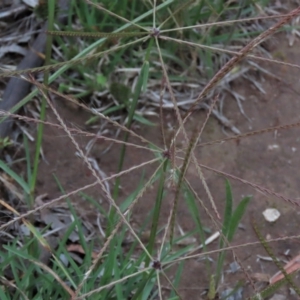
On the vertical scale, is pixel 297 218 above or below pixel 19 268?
below

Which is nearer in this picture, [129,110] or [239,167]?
[129,110]

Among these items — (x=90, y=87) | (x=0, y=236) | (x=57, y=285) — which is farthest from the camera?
(x=90, y=87)

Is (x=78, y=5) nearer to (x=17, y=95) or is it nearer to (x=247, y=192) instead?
(x=17, y=95)

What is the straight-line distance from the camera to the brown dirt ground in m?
1.62

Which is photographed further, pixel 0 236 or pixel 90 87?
pixel 90 87

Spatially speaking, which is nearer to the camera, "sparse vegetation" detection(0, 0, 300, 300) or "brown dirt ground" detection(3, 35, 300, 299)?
"sparse vegetation" detection(0, 0, 300, 300)

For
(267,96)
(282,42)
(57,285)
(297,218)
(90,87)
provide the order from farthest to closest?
1. (282,42)
2. (267,96)
3. (90,87)
4. (297,218)
5. (57,285)

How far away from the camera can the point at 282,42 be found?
2199mm

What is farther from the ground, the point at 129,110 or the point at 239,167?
the point at 129,110

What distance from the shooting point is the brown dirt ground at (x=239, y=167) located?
63.8 inches

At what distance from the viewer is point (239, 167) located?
183 cm

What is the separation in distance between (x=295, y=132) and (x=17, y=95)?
917 millimetres

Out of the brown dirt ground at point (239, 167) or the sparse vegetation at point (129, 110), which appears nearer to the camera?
the sparse vegetation at point (129, 110)

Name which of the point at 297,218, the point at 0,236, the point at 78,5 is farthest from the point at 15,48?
the point at 297,218
